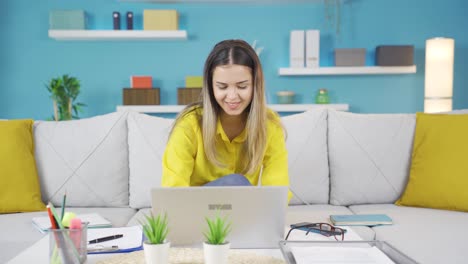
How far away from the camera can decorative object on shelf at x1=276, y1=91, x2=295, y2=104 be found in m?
3.86

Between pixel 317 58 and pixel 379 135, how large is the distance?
169 cm

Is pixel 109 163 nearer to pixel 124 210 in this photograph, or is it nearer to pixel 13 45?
pixel 124 210

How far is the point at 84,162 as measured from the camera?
2186 mm

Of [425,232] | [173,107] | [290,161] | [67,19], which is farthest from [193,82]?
[425,232]

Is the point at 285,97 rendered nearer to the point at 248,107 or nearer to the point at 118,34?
the point at 118,34

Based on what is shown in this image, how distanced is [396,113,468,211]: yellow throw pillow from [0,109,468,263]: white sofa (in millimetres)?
76

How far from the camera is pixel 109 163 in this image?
7.21 feet

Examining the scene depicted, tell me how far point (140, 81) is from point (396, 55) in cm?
209

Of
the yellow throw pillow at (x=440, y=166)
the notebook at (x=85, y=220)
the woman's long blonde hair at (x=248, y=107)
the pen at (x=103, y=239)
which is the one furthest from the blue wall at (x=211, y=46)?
the pen at (x=103, y=239)

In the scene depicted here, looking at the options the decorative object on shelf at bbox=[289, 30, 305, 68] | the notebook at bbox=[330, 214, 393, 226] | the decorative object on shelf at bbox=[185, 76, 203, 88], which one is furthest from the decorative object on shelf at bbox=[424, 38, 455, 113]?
the notebook at bbox=[330, 214, 393, 226]

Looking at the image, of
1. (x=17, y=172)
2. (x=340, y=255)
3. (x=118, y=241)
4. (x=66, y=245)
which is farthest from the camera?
(x=17, y=172)

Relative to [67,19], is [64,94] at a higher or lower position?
lower

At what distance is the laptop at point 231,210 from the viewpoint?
111 cm

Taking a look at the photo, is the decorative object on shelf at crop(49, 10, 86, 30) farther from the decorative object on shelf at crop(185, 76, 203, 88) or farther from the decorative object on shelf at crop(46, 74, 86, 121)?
the decorative object on shelf at crop(185, 76, 203, 88)
